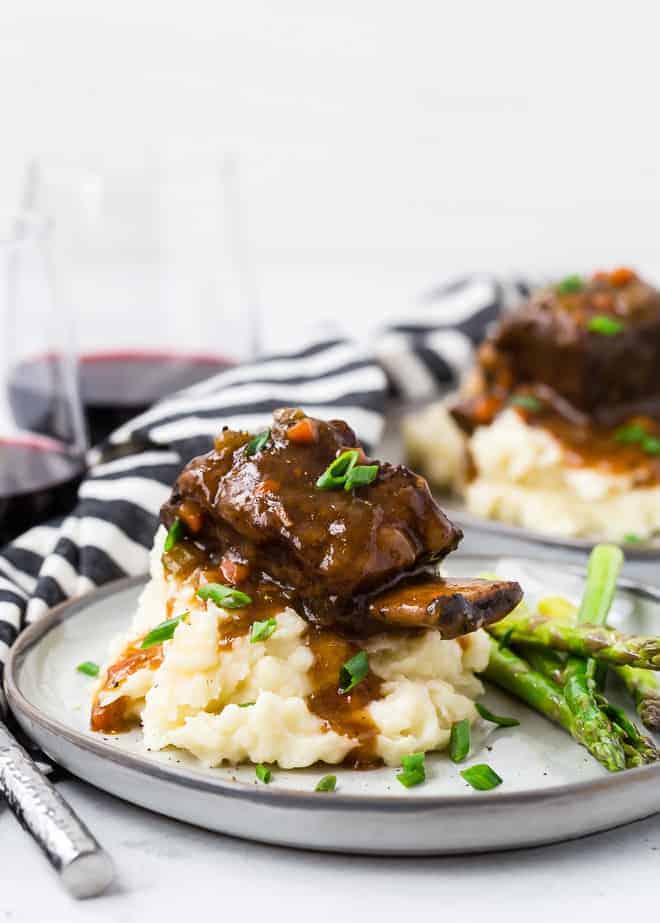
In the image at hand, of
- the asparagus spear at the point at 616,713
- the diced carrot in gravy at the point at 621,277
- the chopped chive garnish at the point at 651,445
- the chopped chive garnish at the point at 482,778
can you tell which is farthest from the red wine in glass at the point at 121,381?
the chopped chive garnish at the point at 482,778

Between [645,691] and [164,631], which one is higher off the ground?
[164,631]

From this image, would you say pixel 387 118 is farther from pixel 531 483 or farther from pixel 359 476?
pixel 359 476

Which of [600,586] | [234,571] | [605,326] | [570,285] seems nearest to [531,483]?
[605,326]

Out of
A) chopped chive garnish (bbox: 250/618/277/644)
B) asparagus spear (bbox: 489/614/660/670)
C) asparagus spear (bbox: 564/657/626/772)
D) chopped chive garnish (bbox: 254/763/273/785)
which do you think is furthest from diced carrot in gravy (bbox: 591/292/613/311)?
chopped chive garnish (bbox: 254/763/273/785)

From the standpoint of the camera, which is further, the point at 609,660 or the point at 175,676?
the point at 609,660

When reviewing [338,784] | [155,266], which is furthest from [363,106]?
[338,784]

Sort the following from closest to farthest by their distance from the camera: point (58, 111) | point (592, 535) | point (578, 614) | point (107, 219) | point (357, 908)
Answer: point (357, 908)
point (578, 614)
point (592, 535)
point (107, 219)
point (58, 111)

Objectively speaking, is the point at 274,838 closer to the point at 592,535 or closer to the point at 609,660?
the point at 609,660

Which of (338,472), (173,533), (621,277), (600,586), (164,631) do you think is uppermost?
(621,277)
